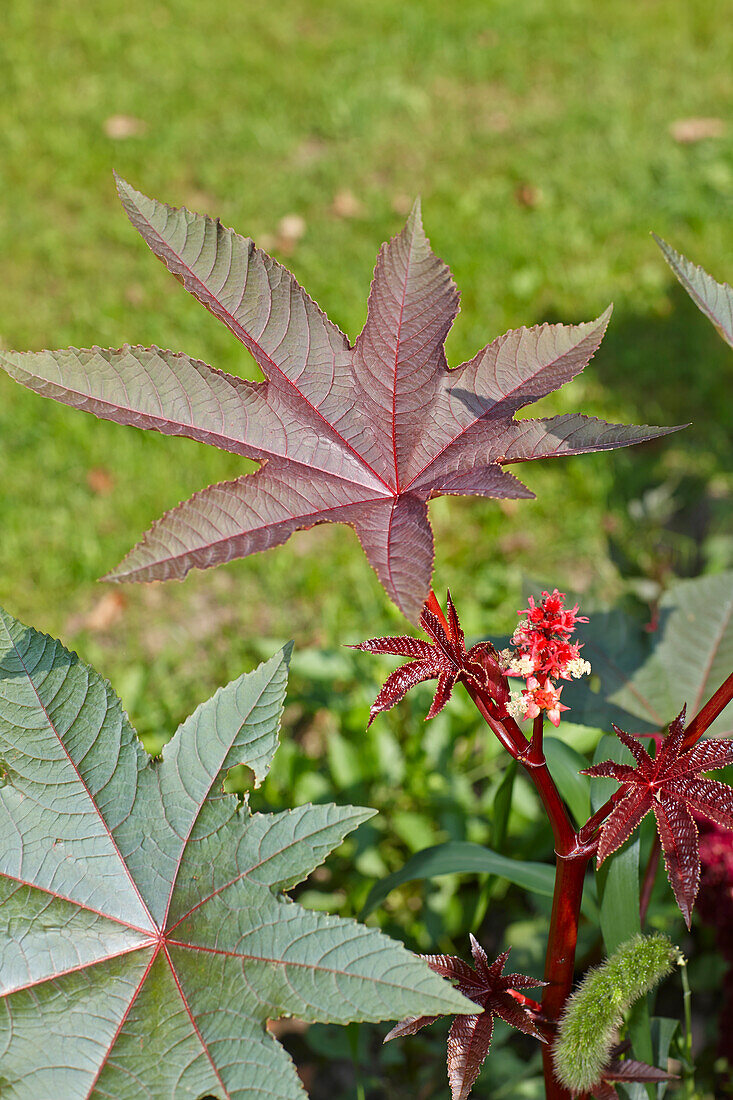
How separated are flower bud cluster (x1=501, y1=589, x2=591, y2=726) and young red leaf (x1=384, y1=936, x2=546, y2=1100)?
12.0 inches

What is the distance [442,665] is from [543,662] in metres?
0.11

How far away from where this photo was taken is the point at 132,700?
2.47 m

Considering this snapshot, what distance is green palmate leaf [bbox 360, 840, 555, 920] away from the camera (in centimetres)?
135

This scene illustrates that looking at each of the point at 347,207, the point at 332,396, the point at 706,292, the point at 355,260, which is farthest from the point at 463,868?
the point at 347,207

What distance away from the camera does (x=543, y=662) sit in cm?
93

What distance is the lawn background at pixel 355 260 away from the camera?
275cm

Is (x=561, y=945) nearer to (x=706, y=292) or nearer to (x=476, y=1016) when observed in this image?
(x=476, y=1016)

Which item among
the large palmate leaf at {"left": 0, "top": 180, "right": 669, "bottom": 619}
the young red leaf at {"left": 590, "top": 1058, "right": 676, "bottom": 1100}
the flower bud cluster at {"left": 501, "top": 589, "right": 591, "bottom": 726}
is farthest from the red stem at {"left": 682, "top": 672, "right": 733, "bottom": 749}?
the young red leaf at {"left": 590, "top": 1058, "right": 676, "bottom": 1100}

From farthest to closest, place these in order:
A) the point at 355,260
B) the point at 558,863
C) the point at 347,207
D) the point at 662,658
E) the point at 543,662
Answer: the point at 347,207 < the point at 355,260 < the point at 662,658 < the point at 558,863 < the point at 543,662

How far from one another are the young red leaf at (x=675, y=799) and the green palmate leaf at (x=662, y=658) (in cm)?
45

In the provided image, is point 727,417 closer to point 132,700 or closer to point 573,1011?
point 132,700

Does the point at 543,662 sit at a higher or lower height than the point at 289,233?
lower

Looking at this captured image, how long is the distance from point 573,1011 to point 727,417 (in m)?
2.78

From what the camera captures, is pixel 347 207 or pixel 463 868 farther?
pixel 347 207
